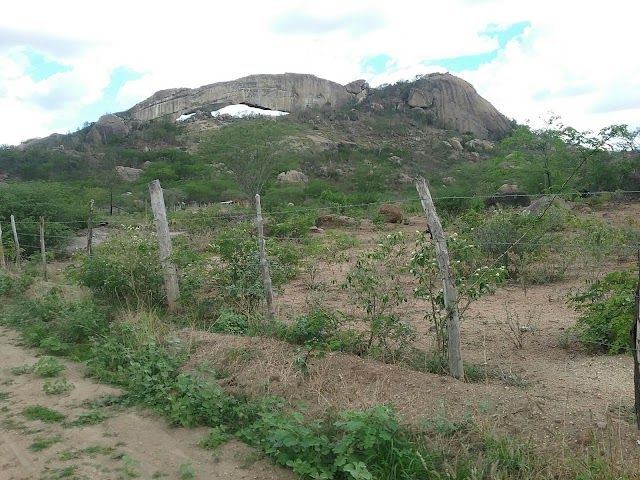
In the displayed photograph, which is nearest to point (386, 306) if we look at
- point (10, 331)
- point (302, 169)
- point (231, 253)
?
point (231, 253)

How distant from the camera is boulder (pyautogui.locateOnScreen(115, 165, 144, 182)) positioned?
4356 cm

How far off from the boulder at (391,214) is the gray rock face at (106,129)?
134 feet

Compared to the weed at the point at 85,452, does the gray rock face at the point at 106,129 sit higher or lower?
higher

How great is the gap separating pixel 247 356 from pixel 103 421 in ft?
4.52

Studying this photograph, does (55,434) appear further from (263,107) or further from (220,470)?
(263,107)

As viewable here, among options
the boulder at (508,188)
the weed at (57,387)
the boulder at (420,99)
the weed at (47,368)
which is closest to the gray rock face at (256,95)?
the boulder at (420,99)

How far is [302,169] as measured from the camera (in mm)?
44219

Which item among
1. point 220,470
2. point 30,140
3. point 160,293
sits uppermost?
point 30,140

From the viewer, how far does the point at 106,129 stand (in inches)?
2234

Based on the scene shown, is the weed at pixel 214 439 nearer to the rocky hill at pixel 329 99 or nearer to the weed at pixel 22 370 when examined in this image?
the weed at pixel 22 370

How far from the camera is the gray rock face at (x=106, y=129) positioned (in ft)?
183

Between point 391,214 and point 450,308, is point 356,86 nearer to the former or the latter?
point 391,214

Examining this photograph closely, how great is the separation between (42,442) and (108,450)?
0.56m

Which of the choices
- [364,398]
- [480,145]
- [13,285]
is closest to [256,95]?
[480,145]
